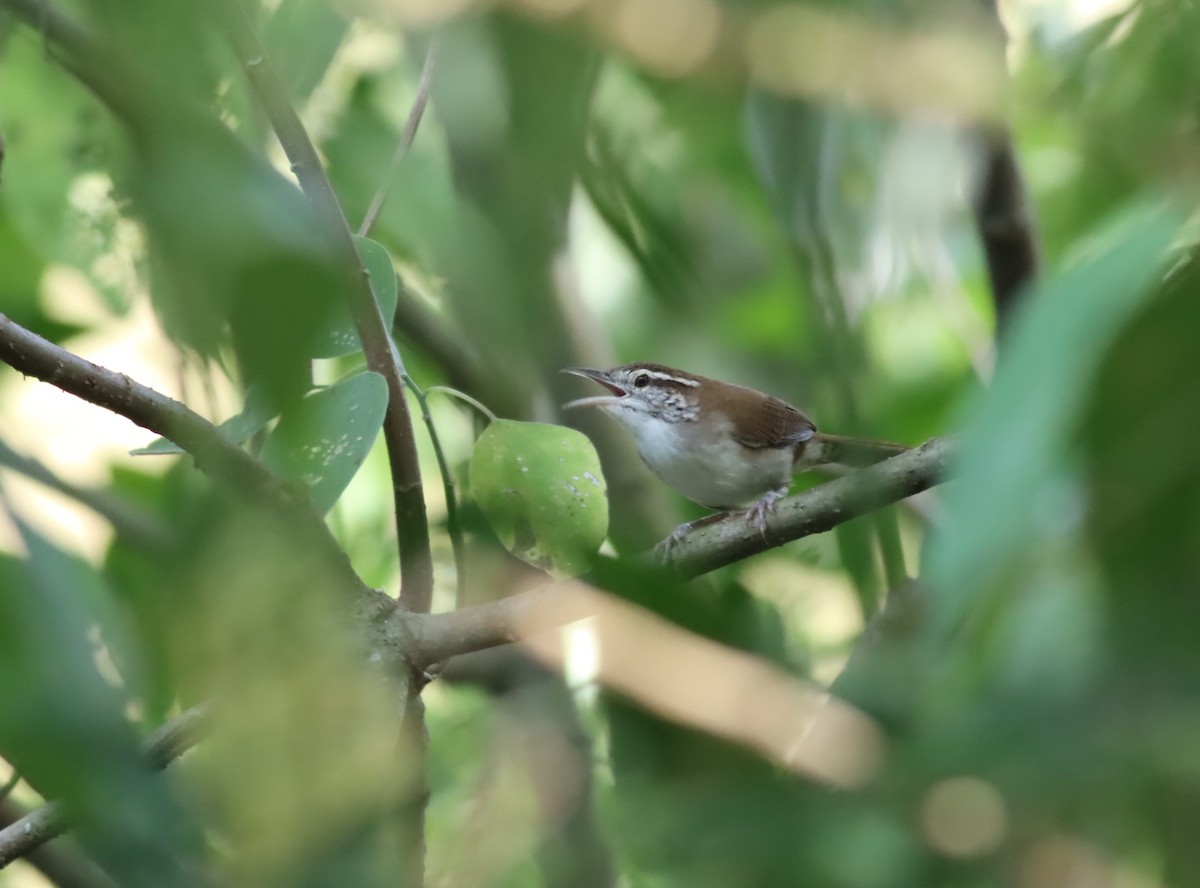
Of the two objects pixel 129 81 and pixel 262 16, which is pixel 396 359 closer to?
pixel 262 16

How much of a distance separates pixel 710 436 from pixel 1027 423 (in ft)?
11.2

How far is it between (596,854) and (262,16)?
2.64 ft

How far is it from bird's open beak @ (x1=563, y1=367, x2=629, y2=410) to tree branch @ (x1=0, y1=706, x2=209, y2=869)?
5.52ft

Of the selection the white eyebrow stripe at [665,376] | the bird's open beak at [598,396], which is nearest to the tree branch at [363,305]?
the bird's open beak at [598,396]

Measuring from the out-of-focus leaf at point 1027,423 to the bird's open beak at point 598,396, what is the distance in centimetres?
248

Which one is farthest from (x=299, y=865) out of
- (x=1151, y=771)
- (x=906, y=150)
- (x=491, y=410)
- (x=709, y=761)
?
(x=491, y=410)

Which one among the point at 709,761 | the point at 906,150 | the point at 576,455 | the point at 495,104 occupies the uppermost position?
the point at 495,104

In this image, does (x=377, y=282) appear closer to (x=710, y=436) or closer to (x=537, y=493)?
(x=537, y=493)

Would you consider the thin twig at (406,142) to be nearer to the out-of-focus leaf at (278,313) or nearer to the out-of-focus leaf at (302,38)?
the out-of-focus leaf at (302,38)

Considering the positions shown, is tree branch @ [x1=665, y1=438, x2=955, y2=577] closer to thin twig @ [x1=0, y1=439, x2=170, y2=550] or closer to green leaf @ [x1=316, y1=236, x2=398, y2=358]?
green leaf @ [x1=316, y1=236, x2=398, y2=358]

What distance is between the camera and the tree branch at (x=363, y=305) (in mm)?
669

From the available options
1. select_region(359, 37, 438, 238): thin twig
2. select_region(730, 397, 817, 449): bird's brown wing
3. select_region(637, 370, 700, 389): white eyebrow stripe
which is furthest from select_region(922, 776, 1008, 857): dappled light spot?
select_region(730, 397, 817, 449): bird's brown wing

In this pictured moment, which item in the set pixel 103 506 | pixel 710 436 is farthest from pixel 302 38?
pixel 710 436

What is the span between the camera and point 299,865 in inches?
23.8
